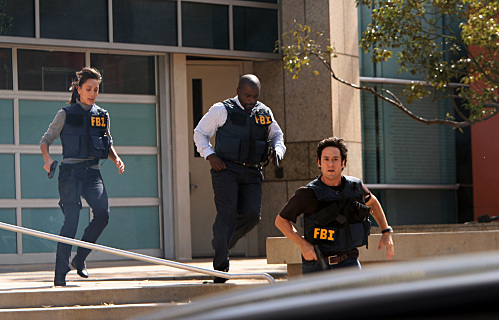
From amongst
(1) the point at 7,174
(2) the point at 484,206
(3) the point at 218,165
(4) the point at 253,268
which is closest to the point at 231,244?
(3) the point at 218,165

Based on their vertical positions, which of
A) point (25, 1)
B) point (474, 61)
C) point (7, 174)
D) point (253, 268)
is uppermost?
point (25, 1)

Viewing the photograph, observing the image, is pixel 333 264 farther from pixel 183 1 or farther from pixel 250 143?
pixel 183 1

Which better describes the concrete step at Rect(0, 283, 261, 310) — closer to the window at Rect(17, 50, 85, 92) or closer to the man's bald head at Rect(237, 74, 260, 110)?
the man's bald head at Rect(237, 74, 260, 110)

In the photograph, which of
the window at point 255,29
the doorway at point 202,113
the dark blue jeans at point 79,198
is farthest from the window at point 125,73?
the dark blue jeans at point 79,198

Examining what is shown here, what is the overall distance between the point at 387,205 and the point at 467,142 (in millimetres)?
2073

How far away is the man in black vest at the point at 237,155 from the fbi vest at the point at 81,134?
3.02 feet

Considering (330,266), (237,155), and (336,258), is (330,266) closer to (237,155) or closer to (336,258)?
(336,258)

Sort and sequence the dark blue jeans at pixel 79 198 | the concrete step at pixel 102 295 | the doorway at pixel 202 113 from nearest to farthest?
1. the concrete step at pixel 102 295
2. the dark blue jeans at pixel 79 198
3. the doorway at pixel 202 113

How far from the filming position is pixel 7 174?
1104cm

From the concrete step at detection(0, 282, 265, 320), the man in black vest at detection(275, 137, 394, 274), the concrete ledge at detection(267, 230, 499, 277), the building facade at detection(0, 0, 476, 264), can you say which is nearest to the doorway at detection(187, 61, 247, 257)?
the building facade at detection(0, 0, 476, 264)

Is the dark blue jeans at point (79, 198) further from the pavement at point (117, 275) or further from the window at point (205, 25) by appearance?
the window at point (205, 25)

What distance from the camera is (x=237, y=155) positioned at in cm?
715

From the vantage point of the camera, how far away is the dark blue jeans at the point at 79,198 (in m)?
7.37

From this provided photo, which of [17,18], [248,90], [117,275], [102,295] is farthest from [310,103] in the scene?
[102,295]
